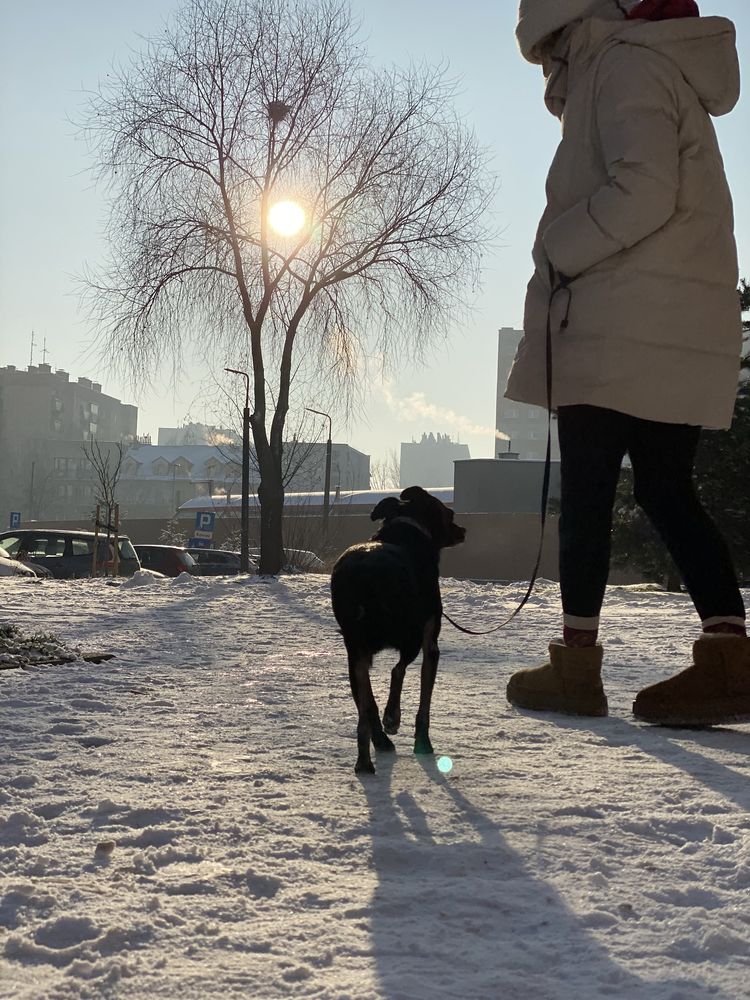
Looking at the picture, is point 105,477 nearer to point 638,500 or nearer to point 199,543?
point 199,543

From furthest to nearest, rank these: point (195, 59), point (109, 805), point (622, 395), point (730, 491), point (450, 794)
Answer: point (195, 59)
point (730, 491)
point (622, 395)
point (450, 794)
point (109, 805)

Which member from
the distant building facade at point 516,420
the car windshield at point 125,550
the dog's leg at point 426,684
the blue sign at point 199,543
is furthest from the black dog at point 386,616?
the distant building facade at point 516,420

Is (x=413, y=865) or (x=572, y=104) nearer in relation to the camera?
(x=413, y=865)

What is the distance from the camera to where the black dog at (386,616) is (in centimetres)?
327

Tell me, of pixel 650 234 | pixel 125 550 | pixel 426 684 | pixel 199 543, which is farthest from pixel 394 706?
pixel 199 543

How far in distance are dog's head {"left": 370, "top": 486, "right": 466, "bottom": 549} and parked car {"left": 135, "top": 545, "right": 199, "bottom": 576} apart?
24.3m

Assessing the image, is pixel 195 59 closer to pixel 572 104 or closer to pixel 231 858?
pixel 572 104

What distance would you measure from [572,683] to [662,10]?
2.42 m

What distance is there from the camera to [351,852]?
2322 millimetres

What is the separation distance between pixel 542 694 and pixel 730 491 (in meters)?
13.1

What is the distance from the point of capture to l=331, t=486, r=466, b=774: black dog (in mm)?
3266

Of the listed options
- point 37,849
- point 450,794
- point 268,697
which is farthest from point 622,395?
point 37,849

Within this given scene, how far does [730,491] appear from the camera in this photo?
16.2 m

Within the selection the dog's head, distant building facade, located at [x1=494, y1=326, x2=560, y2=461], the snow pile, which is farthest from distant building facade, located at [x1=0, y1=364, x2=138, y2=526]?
the dog's head
